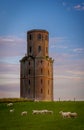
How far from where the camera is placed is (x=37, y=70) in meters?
60.9

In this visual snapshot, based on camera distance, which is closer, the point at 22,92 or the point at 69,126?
the point at 69,126

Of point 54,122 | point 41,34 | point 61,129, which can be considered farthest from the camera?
point 41,34

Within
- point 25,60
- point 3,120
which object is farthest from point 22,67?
point 3,120

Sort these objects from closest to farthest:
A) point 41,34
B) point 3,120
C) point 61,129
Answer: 1. point 61,129
2. point 3,120
3. point 41,34

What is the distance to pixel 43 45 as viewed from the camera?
61.2 m

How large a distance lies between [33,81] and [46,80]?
1954 mm

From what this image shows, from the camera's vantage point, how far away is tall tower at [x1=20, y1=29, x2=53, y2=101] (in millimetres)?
60625

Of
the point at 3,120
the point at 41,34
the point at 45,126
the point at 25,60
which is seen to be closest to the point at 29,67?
the point at 25,60

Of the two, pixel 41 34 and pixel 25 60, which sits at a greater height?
pixel 41 34

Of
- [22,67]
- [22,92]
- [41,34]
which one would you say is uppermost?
[41,34]

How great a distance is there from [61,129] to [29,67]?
4334 cm

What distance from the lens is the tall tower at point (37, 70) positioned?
60.6 m

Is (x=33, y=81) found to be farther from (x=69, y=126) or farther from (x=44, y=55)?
(x=69, y=126)

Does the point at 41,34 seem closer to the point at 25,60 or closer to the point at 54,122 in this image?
the point at 25,60
